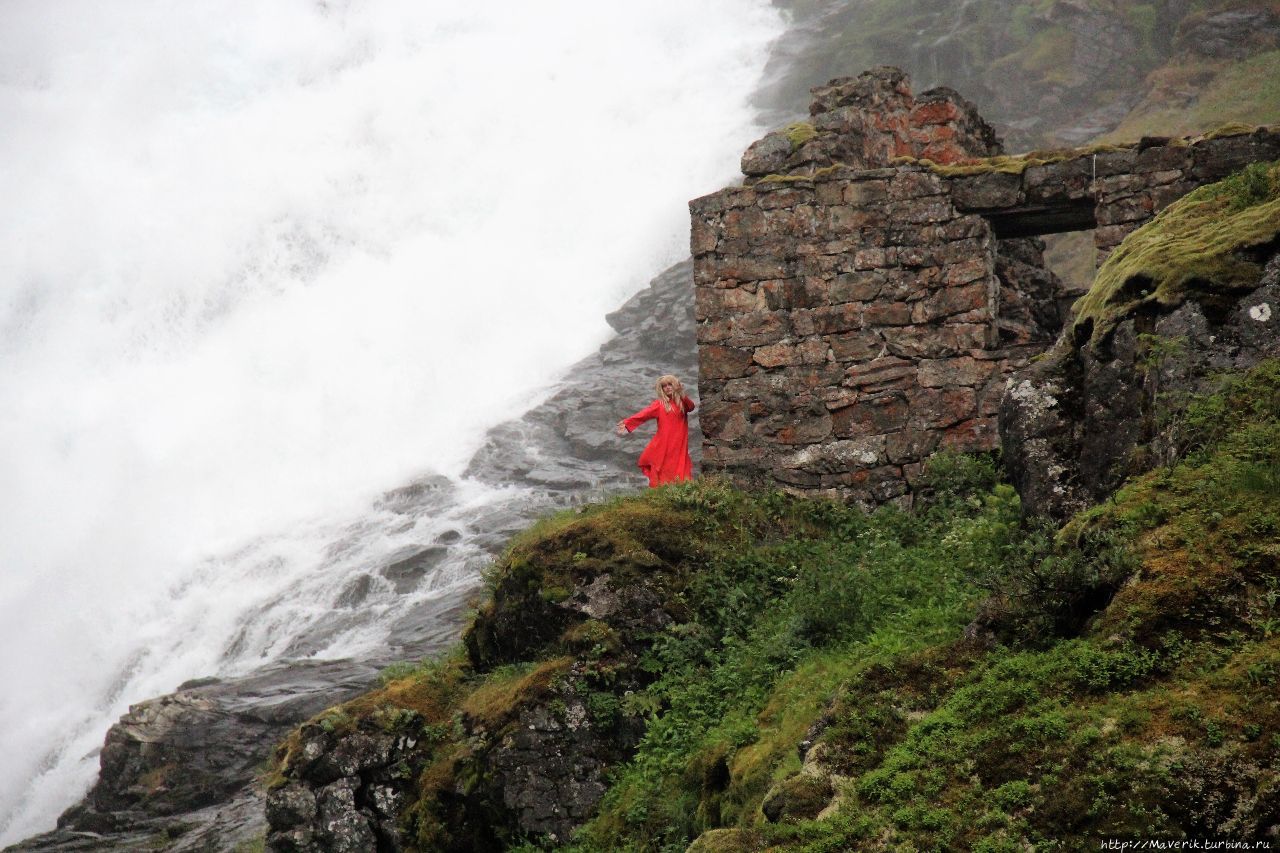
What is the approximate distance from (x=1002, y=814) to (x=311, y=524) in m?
20.7

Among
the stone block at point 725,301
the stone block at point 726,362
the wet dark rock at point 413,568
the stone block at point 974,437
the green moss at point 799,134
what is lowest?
the wet dark rock at point 413,568

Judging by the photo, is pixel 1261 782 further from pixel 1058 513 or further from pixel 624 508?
pixel 624 508

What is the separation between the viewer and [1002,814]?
3434mm

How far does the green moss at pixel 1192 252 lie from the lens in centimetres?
531

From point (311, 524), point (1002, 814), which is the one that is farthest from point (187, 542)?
point (1002, 814)

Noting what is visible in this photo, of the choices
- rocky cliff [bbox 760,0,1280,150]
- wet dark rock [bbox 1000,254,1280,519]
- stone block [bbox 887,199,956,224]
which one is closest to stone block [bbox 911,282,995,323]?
stone block [bbox 887,199,956,224]

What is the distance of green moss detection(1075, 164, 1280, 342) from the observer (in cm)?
531

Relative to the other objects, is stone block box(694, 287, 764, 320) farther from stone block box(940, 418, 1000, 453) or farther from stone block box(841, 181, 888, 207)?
stone block box(940, 418, 1000, 453)

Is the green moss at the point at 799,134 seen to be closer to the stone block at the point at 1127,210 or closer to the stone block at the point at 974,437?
the stone block at the point at 1127,210

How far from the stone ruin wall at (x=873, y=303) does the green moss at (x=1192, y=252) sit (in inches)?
102

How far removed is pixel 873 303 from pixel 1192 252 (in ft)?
12.7

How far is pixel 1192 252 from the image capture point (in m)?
5.54

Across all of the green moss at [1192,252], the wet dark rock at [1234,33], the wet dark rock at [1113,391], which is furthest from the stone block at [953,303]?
the wet dark rock at [1234,33]

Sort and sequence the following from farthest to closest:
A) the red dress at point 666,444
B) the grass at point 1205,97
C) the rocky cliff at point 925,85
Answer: the grass at point 1205,97
the rocky cliff at point 925,85
the red dress at point 666,444
